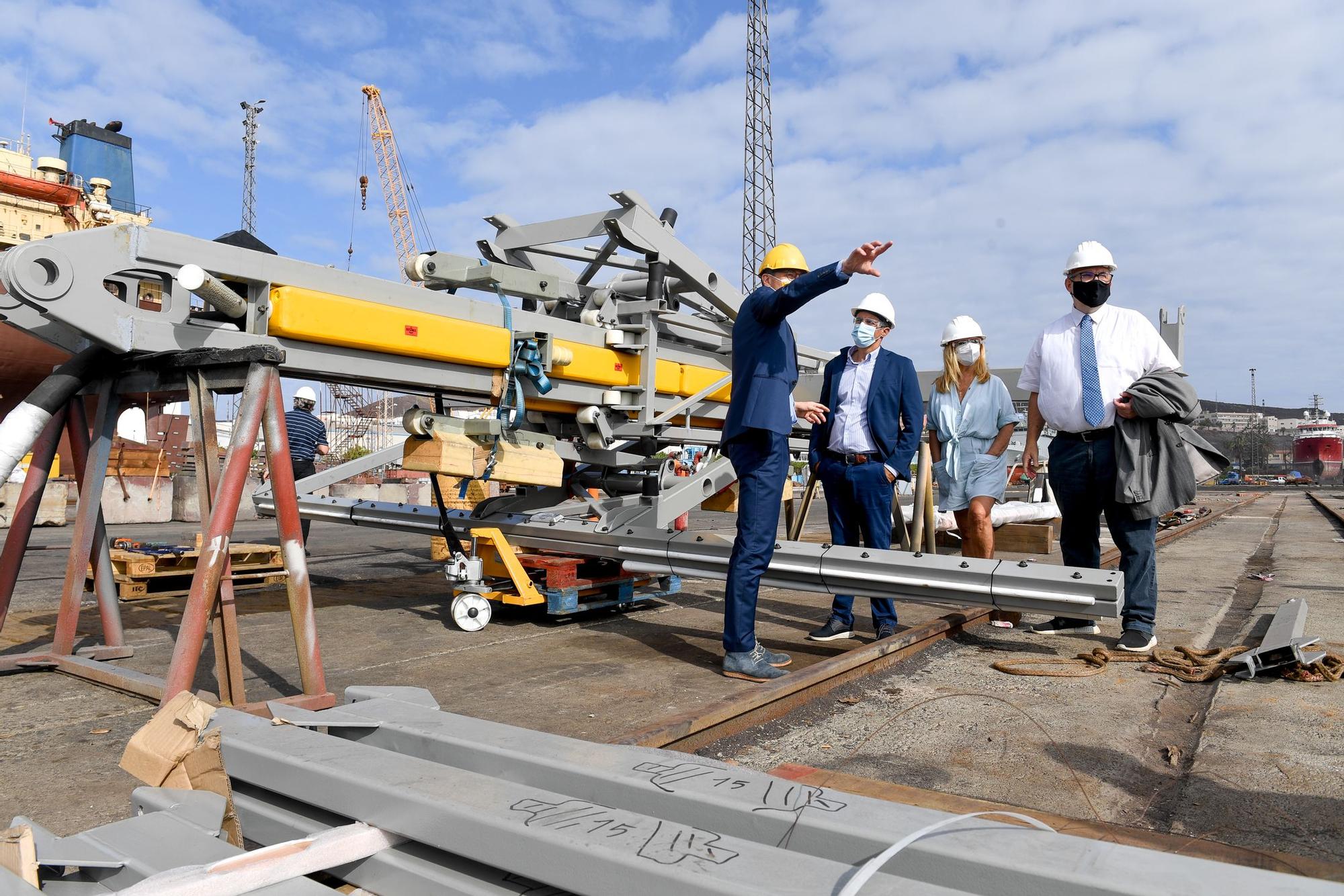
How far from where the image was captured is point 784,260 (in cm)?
401

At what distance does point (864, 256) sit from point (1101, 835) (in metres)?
→ 2.01

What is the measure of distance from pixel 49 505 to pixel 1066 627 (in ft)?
50.6

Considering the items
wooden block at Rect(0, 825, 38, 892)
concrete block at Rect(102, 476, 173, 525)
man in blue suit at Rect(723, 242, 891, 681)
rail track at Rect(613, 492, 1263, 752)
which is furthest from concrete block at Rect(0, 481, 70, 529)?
wooden block at Rect(0, 825, 38, 892)

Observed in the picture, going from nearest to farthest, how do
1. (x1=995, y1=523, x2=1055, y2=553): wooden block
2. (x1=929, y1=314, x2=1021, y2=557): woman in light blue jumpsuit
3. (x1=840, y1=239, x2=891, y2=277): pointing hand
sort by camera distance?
(x1=840, y1=239, x2=891, y2=277): pointing hand
(x1=929, y1=314, x2=1021, y2=557): woman in light blue jumpsuit
(x1=995, y1=523, x2=1055, y2=553): wooden block

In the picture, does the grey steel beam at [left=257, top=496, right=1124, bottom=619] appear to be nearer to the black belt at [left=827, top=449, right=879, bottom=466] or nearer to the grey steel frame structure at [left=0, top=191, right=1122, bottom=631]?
the grey steel frame structure at [left=0, top=191, right=1122, bottom=631]

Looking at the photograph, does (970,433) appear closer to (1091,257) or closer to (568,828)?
(1091,257)

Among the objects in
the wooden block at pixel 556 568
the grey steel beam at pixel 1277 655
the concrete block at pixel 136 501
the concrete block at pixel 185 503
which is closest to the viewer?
the grey steel beam at pixel 1277 655

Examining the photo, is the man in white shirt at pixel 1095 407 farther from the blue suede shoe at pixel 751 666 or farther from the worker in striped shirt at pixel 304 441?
the worker in striped shirt at pixel 304 441

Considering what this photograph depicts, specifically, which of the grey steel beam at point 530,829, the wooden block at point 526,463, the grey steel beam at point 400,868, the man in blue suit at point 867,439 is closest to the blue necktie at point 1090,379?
the man in blue suit at point 867,439

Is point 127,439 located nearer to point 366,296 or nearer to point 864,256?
point 366,296

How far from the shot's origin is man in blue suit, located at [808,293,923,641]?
472cm

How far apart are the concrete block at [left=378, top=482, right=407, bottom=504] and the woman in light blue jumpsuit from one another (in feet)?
53.2

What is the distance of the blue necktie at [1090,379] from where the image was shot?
4.29m

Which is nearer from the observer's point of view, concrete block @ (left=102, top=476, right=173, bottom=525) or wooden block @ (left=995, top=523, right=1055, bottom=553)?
wooden block @ (left=995, top=523, right=1055, bottom=553)
